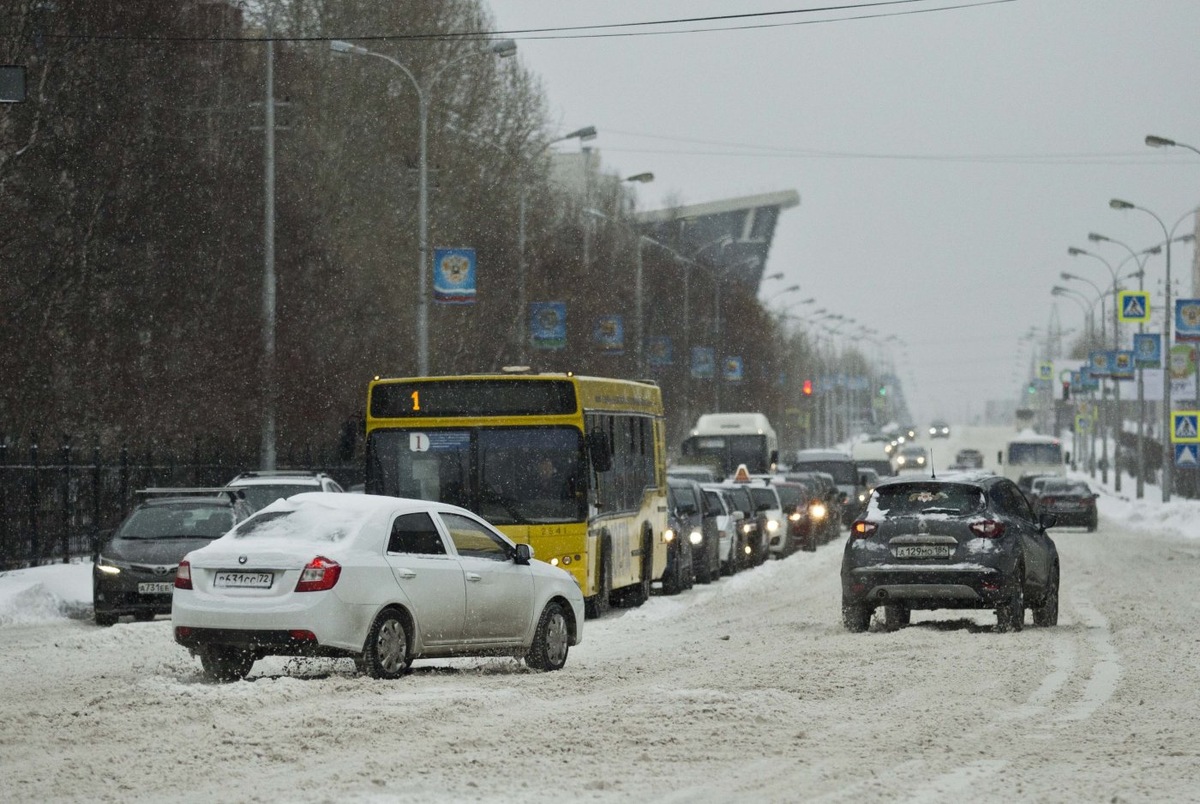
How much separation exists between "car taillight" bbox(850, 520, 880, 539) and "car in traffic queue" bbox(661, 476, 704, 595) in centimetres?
796

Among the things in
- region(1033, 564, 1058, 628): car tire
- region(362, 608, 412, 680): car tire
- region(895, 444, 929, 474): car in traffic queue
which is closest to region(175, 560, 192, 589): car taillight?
region(362, 608, 412, 680): car tire

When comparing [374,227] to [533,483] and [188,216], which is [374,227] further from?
[533,483]

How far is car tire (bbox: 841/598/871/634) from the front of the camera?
822 inches

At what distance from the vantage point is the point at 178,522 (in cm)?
2441

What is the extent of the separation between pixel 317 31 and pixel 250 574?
45873 millimetres

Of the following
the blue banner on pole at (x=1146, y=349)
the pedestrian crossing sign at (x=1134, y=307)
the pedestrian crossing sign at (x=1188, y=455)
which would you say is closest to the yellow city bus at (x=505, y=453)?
the pedestrian crossing sign at (x=1188, y=455)

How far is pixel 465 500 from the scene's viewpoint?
2228 centimetres

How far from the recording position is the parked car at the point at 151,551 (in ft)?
76.3

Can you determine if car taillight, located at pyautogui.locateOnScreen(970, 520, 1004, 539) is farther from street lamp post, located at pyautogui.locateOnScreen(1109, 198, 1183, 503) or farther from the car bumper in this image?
street lamp post, located at pyautogui.locateOnScreen(1109, 198, 1183, 503)

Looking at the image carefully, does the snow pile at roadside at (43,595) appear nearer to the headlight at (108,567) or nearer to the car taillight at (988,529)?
the headlight at (108,567)

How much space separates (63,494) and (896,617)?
44.9ft

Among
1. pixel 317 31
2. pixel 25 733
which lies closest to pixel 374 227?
pixel 317 31

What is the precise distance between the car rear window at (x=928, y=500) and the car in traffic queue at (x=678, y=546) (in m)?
7.84

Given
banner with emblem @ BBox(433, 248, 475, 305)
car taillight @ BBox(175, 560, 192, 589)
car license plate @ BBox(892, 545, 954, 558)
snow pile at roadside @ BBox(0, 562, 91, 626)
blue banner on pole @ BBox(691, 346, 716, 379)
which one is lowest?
snow pile at roadside @ BBox(0, 562, 91, 626)
